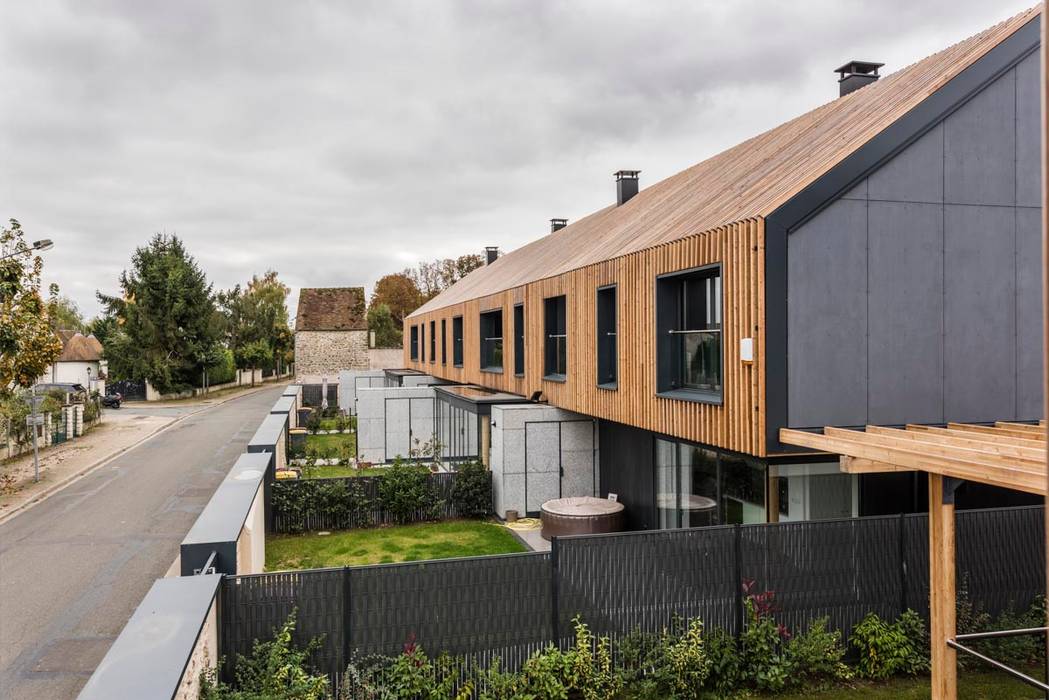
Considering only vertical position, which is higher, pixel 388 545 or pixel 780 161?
pixel 780 161

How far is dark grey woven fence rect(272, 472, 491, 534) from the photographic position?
43.3 ft

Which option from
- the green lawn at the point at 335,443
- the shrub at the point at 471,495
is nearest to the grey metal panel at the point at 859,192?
the shrub at the point at 471,495

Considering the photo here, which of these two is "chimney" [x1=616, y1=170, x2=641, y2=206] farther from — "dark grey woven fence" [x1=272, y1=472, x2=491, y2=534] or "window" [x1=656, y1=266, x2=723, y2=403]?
"window" [x1=656, y1=266, x2=723, y2=403]

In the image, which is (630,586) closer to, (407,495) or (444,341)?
(407,495)

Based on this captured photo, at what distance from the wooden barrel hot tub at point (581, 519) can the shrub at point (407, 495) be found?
286 cm

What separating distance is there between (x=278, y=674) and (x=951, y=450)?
19.1 feet

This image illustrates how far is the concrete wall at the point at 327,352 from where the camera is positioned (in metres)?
46.9

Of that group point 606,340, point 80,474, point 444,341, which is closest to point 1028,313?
point 606,340

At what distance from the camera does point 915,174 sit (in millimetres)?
8156

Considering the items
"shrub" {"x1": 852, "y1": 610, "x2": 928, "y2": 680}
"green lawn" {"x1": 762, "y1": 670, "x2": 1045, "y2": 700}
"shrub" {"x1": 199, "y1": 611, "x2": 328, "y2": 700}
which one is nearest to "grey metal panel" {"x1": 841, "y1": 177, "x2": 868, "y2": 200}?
"shrub" {"x1": 852, "y1": 610, "x2": 928, "y2": 680}

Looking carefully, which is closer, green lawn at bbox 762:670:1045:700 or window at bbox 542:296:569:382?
green lawn at bbox 762:670:1045:700

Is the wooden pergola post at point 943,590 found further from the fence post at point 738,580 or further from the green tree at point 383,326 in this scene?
the green tree at point 383,326

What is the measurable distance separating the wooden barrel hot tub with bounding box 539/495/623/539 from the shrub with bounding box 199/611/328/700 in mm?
5551

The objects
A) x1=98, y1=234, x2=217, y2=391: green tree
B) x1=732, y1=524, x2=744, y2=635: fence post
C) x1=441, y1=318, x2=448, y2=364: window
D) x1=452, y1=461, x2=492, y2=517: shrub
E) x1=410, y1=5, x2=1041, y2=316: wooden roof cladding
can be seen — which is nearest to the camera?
x1=732, y1=524, x2=744, y2=635: fence post
